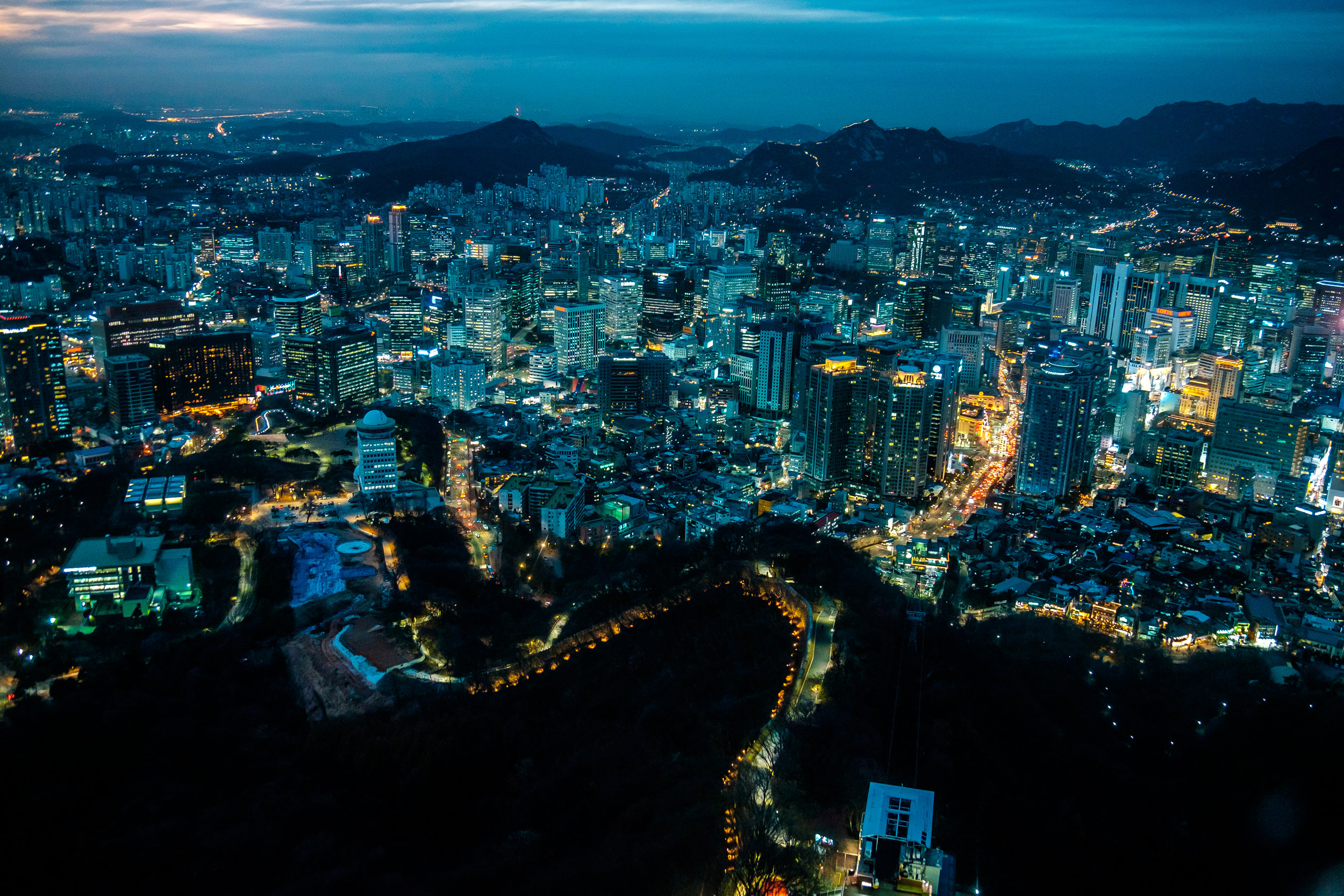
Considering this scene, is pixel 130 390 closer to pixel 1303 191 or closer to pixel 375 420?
pixel 375 420

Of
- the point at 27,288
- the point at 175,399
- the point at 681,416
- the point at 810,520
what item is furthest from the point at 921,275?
the point at 27,288

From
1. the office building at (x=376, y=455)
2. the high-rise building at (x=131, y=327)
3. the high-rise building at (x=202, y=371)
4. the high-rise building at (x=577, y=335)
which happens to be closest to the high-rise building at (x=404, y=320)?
the high-rise building at (x=577, y=335)

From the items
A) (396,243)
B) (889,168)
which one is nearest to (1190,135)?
(889,168)

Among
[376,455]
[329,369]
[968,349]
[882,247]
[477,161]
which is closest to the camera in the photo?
[376,455]

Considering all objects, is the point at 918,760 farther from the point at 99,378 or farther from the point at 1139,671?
the point at 99,378

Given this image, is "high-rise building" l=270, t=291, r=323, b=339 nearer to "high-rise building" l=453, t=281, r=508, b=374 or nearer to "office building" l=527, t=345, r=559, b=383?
"high-rise building" l=453, t=281, r=508, b=374

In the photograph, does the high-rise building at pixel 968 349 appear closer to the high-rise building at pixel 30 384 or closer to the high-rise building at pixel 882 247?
the high-rise building at pixel 882 247
